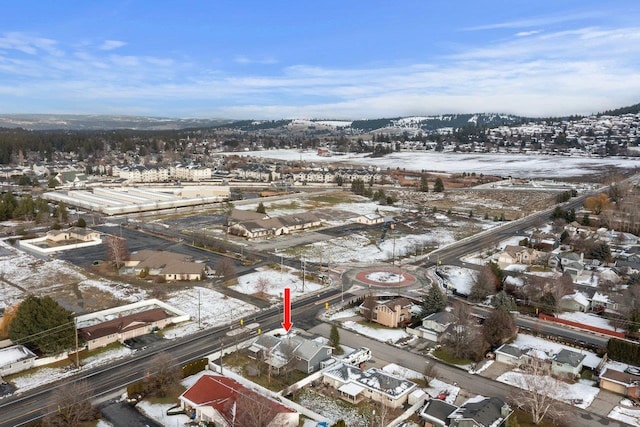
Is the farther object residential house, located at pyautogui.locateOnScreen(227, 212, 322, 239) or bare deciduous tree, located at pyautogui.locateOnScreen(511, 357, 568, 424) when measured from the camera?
residential house, located at pyautogui.locateOnScreen(227, 212, 322, 239)

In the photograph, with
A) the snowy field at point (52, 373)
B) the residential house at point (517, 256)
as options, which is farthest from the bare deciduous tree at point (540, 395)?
the residential house at point (517, 256)

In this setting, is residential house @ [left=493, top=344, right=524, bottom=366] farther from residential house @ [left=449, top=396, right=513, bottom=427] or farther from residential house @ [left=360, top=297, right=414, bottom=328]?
residential house @ [left=360, top=297, right=414, bottom=328]

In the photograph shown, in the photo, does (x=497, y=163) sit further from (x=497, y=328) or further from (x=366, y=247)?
(x=497, y=328)

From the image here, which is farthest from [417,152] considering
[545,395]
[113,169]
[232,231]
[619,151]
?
[545,395]

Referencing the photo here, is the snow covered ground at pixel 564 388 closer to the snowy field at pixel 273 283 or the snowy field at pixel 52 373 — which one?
the snowy field at pixel 273 283

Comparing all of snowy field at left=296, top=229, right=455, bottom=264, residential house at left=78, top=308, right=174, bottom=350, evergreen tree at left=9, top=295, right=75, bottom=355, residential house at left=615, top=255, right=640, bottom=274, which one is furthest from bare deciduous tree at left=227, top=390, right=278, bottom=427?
residential house at left=615, top=255, right=640, bottom=274

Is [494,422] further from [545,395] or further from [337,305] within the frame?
[337,305]

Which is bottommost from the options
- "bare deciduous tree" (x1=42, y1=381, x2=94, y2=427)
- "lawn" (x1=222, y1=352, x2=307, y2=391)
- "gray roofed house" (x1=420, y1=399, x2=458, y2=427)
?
"lawn" (x1=222, y1=352, x2=307, y2=391)

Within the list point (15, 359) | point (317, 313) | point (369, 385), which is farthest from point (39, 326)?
point (369, 385)
